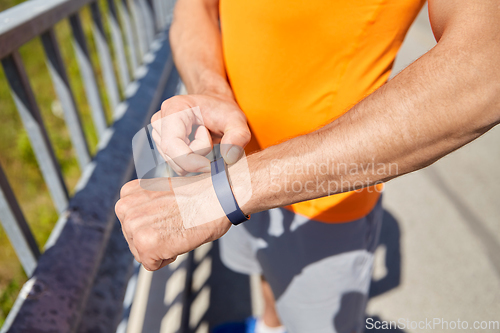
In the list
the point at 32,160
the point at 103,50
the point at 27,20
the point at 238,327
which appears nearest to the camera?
the point at 27,20

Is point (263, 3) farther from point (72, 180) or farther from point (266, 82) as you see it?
point (72, 180)

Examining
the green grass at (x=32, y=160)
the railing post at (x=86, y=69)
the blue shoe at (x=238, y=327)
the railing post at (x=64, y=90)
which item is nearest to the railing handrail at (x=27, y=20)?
the railing post at (x=64, y=90)

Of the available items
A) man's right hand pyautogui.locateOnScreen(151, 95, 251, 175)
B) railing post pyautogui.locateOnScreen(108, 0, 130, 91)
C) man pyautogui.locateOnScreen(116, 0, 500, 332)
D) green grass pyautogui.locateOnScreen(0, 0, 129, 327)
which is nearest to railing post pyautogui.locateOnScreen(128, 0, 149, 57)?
railing post pyautogui.locateOnScreen(108, 0, 130, 91)

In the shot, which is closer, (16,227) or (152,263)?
(152,263)

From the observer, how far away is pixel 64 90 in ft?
5.27

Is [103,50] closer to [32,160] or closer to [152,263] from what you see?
[32,160]

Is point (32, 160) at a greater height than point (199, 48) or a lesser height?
lesser

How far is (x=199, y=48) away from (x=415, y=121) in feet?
2.41

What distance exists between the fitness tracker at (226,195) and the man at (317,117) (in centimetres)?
2

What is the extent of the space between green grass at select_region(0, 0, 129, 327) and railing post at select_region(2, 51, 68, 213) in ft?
1.07

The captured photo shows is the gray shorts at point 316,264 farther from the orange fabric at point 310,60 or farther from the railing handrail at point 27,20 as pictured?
the railing handrail at point 27,20

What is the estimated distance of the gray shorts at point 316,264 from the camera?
1050mm

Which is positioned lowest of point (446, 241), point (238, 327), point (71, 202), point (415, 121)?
point (446, 241)

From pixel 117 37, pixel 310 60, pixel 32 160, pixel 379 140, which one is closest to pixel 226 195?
pixel 379 140
